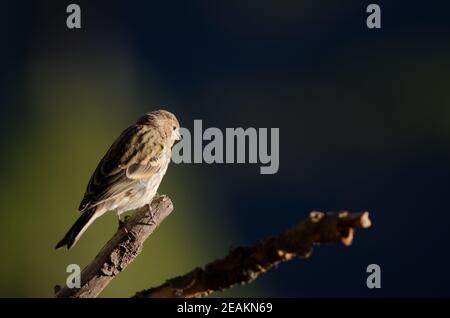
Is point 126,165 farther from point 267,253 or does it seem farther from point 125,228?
point 267,253

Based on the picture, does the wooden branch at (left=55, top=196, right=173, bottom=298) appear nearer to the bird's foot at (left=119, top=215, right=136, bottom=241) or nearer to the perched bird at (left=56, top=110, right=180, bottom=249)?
the bird's foot at (left=119, top=215, right=136, bottom=241)

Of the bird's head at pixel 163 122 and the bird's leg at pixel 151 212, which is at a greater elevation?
the bird's head at pixel 163 122

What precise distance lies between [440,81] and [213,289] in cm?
368

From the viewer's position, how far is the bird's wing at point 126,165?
2.85 m

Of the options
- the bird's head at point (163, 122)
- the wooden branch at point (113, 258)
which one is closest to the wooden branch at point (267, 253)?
the wooden branch at point (113, 258)

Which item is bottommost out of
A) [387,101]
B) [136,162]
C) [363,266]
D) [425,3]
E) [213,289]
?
[363,266]

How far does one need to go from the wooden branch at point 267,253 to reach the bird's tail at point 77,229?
660mm

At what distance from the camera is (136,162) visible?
9.96 feet

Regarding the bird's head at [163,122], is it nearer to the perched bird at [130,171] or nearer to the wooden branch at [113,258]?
the perched bird at [130,171]

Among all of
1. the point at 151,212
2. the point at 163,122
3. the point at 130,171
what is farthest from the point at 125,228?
the point at 163,122

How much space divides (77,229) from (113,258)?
44 cm
